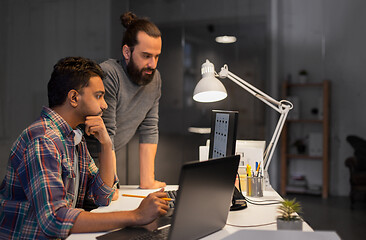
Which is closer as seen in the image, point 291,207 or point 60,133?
point 291,207

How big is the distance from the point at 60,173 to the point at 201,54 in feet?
10.8

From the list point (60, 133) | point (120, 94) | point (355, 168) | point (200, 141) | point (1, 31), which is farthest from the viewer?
point (355, 168)

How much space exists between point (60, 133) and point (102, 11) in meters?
2.13

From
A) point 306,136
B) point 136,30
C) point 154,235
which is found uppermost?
point 136,30

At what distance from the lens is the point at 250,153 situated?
1.96 m

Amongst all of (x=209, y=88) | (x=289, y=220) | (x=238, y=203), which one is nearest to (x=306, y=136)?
(x=209, y=88)

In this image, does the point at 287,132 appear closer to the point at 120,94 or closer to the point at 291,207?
the point at 120,94

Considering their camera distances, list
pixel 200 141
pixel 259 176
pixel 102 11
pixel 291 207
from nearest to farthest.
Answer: pixel 291 207 → pixel 259 176 → pixel 102 11 → pixel 200 141

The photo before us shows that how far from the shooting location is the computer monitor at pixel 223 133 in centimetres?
151

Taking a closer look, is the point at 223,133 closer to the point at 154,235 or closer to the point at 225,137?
the point at 225,137

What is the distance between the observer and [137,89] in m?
2.18

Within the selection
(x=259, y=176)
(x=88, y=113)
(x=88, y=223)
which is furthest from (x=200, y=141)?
(x=88, y=223)

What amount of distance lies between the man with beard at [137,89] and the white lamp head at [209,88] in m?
0.29

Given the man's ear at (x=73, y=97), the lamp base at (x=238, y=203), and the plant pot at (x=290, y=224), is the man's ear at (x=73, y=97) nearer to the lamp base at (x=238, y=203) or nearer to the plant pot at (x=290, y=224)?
the lamp base at (x=238, y=203)
